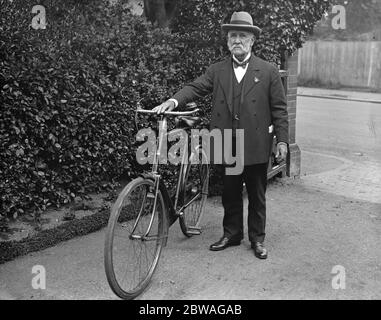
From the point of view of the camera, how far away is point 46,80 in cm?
430

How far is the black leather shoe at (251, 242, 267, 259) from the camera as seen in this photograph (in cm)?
425

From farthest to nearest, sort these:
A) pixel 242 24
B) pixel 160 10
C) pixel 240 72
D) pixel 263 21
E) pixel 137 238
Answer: pixel 160 10, pixel 263 21, pixel 240 72, pixel 242 24, pixel 137 238

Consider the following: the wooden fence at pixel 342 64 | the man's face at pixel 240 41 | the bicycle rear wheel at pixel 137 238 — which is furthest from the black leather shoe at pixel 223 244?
the wooden fence at pixel 342 64

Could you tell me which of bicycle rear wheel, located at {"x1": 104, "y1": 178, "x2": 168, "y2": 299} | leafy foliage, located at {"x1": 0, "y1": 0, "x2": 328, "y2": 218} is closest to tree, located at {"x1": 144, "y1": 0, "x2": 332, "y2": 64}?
leafy foliage, located at {"x1": 0, "y1": 0, "x2": 328, "y2": 218}

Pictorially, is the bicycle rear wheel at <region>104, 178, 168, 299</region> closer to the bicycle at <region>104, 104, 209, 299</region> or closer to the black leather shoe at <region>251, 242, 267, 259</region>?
the bicycle at <region>104, 104, 209, 299</region>

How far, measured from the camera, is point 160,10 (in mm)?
7172

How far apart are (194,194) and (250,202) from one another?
47 cm

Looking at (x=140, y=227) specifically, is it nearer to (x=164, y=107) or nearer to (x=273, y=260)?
(x=164, y=107)

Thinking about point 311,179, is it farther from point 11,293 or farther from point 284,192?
point 11,293

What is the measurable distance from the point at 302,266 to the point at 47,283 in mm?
1860

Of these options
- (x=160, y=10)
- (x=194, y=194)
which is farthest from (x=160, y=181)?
(x=160, y=10)

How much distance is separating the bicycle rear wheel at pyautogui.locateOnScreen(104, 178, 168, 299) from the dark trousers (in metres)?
0.79

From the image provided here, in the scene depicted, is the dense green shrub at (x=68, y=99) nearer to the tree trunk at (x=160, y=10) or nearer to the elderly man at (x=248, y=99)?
the elderly man at (x=248, y=99)

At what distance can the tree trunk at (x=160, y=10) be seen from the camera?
710cm
